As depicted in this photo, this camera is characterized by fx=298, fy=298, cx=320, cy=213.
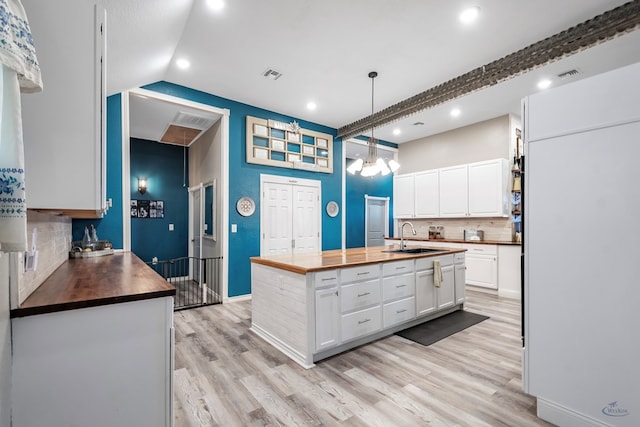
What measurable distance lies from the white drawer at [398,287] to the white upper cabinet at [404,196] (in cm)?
345

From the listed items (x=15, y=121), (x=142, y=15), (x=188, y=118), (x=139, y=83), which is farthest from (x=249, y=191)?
(x=15, y=121)

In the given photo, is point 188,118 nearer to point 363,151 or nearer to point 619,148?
point 363,151

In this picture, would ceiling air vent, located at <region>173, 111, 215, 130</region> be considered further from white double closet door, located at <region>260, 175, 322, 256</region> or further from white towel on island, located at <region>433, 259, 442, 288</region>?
white towel on island, located at <region>433, 259, 442, 288</region>

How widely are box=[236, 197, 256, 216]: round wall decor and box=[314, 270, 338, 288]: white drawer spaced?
8.42 feet

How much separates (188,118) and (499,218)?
559cm

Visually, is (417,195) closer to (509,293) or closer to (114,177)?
(509,293)

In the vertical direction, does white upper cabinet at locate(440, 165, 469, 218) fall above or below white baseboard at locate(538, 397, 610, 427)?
above

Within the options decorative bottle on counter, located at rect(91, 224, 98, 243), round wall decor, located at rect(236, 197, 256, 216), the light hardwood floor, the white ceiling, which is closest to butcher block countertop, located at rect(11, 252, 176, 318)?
the light hardwood floor

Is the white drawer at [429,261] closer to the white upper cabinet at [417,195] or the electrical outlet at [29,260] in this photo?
the white upper cabinet at [417,195]

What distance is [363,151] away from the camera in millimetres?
7332

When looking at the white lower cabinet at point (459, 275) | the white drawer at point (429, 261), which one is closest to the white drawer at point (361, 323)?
the white drawer at point (429, 261)

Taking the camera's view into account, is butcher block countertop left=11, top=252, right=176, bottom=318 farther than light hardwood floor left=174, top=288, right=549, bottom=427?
No

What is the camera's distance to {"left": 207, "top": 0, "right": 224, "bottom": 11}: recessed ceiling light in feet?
8.39

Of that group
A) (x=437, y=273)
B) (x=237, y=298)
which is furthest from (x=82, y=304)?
(x=237, y=298)
